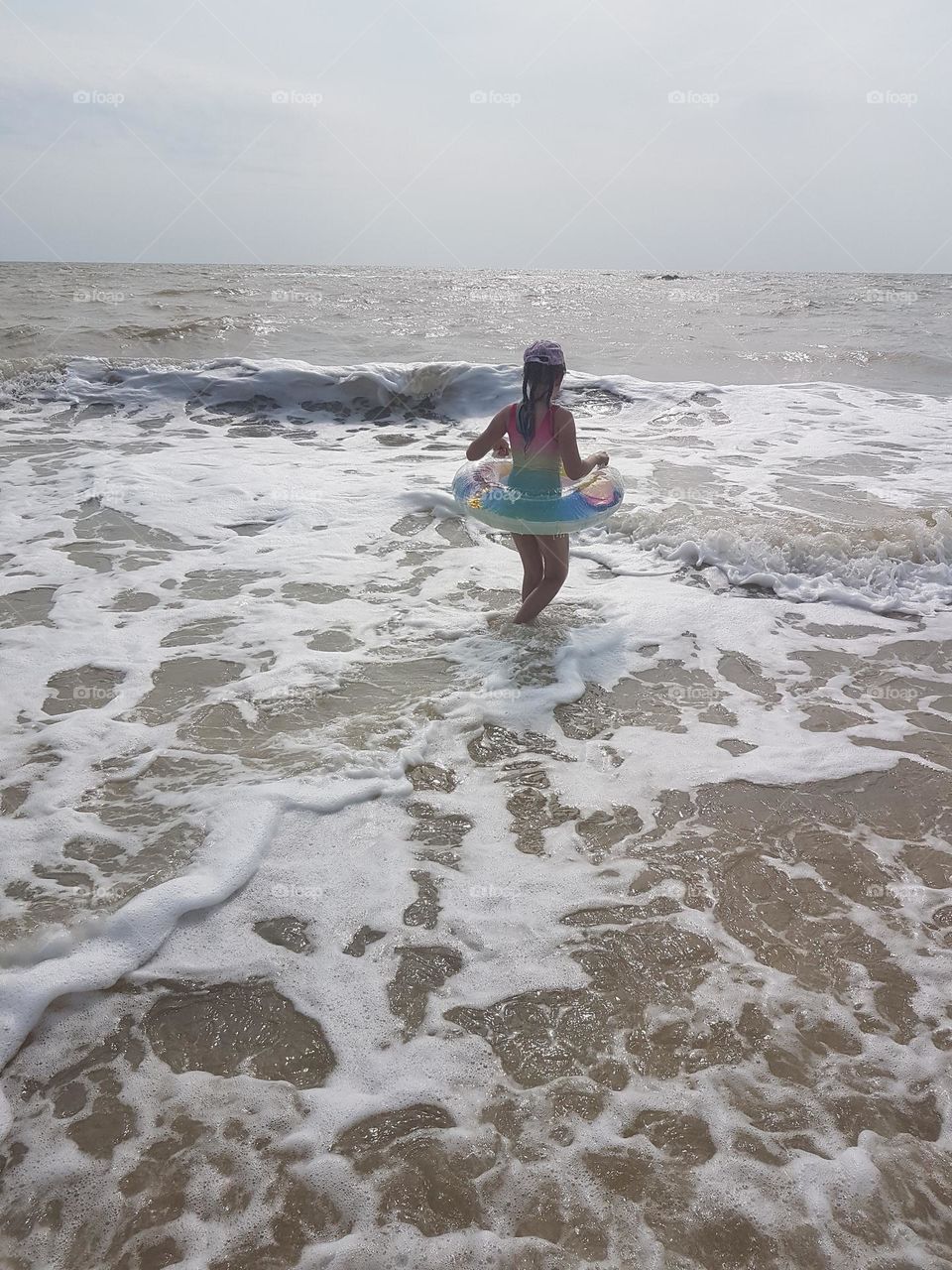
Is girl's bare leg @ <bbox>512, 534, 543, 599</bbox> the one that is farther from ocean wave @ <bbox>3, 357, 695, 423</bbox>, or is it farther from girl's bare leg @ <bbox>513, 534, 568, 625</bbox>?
ocean wave @ <bbox>3, 357, 695, 423</bbox>

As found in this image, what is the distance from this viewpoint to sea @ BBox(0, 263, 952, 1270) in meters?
1.83

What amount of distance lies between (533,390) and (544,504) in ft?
2.11

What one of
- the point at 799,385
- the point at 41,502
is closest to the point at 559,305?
the point at 799,385

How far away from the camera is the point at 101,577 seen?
17.4 ft

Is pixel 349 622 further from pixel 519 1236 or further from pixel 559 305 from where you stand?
pixel 559 305

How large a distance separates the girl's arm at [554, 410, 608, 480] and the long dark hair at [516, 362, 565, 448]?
0.35 ft
